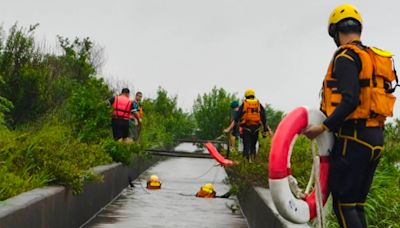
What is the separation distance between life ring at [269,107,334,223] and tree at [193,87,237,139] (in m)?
30.8

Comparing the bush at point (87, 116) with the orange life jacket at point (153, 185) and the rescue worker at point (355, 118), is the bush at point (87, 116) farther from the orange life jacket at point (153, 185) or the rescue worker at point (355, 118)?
the rescue worker at point (355, 118)

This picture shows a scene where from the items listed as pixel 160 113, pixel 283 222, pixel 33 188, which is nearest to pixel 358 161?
pixel 283 222

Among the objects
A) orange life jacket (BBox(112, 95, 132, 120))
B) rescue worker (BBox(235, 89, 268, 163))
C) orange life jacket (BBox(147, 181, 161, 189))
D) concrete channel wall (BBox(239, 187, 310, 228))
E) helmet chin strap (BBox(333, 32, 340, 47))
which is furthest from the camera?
orange life jacket (BBox(112, 95, 132, 120))

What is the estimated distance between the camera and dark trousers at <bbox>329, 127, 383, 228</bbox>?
4.71 m

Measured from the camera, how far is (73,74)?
3055 cm

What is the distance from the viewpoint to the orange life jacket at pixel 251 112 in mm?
14625

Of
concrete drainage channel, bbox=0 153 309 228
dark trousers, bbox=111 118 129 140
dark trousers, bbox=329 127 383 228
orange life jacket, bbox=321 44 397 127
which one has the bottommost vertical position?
concrete drainage channel, bbox=0 153 309 228

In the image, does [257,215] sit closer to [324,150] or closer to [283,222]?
[283,222]

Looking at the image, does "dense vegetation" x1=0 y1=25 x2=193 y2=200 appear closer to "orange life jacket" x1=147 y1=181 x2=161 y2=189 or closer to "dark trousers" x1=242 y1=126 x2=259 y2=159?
"orange life jacket" x1=147 y1=181 x2=161 y2=189

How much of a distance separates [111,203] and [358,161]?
7248 millimetres

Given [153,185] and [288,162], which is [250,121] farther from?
[288,162]

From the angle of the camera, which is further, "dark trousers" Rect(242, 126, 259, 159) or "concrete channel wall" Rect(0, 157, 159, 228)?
"dark trousers" Rect(242, 126, 259, 159)

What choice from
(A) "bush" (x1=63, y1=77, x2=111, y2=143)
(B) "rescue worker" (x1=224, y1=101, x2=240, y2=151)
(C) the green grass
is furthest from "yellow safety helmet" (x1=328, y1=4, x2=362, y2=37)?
(B) "rescue worker" (x1=224, y1=101, x2=240, y2=151)


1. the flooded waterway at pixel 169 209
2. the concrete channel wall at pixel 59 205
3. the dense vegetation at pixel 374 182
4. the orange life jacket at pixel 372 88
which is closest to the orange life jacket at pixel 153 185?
the flooded waterway at pixel 169 209
